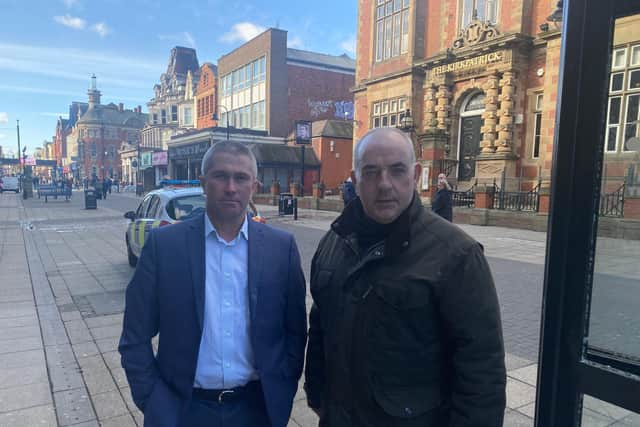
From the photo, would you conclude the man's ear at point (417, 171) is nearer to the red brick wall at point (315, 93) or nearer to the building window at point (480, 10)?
the building window at point (480, 10)

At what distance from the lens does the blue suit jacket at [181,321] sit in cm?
180

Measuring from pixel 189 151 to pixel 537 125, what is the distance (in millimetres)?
30755

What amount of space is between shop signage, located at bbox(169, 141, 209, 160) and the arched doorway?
70.8ft

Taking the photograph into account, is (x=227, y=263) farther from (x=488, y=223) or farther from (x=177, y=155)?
(x=177, y=155)

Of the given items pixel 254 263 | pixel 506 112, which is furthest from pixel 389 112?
pixel 254 263

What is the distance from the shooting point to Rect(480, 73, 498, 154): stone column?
18.4m

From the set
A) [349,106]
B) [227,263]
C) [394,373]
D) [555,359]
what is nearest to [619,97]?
[555,359]

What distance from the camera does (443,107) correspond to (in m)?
20.8

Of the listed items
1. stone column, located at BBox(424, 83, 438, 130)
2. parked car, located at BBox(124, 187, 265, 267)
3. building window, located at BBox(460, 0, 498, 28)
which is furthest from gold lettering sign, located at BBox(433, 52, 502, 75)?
parked car, located at BBox(124, 187, 265, 267)

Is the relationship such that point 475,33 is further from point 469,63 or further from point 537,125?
point 537,125

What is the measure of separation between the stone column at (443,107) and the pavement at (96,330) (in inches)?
476

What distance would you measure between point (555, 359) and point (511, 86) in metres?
19.0

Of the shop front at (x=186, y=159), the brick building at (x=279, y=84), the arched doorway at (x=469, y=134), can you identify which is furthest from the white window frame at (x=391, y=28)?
the shop front at (x=186, y=159)

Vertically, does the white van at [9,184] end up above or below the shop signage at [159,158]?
below
